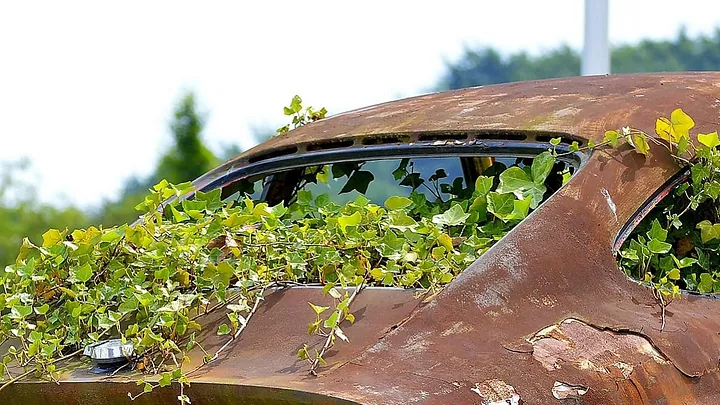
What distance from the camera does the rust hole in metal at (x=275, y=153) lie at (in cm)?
380

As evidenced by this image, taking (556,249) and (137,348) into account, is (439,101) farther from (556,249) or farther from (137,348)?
(137,348)

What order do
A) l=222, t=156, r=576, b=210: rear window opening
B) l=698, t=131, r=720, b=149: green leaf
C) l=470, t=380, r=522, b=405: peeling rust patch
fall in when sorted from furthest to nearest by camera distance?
l=222, t=156, r=576, b=210: rear window opening
l=698, t=131, r=720, b=149: green leaf
l=470, t=380, r=522, b=405: peeling rust patch

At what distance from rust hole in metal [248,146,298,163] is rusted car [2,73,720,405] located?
0.71 meters

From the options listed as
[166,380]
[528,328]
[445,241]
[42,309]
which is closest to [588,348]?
[528,328]

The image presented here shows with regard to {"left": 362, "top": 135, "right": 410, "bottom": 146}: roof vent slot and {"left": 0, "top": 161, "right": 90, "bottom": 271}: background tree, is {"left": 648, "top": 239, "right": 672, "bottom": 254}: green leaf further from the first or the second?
{"left": 0, "top": 161, "right": 90, "bottom": 271}: background tree

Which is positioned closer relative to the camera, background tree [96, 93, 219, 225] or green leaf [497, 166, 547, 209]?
green leaf [497, 166, 547, 209]

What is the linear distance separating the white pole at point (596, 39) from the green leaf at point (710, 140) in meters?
5.55

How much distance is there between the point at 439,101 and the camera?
3801 millimetres

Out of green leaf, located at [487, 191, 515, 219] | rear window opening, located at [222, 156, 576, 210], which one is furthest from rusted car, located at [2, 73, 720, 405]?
rear window opening, located at [222, 156, 576, 210]

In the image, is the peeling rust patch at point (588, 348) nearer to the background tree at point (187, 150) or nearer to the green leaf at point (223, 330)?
the green leaf at point (223, 330)

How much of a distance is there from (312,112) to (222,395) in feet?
7.46

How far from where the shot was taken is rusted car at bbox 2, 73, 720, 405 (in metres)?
2.30

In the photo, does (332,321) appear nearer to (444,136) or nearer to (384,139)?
(444,136)

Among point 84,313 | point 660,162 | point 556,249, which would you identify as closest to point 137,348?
point 84,313
